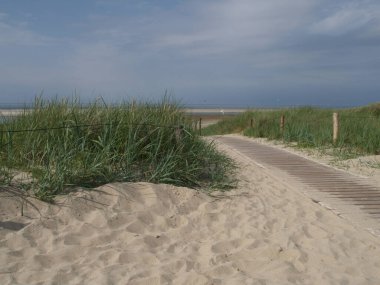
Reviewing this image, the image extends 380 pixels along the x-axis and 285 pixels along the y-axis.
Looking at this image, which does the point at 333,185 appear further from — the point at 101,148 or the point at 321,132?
the point at 321,132

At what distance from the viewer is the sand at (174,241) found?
3.85m

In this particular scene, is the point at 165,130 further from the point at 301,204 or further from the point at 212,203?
the point at 301,204

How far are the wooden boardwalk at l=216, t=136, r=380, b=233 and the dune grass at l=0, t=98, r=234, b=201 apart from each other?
1.48 metres

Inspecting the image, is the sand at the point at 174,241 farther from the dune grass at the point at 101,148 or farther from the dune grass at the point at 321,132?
the dune grass at the point at 321,132

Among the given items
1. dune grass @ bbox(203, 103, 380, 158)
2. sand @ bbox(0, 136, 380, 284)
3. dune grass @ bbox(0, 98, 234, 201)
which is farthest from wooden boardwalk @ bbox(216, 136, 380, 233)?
dune grass @ bbox(203, 103, 380, 158)

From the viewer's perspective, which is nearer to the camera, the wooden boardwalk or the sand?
the sand

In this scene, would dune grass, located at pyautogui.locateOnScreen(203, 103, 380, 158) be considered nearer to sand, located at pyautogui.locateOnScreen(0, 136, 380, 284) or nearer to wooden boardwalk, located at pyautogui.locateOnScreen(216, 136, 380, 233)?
wooden boardwalk, located at pyautogui.locateOnScreen(216, 136, 380, 233)

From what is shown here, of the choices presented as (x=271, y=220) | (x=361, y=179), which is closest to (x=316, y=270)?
(x=271, y=220)

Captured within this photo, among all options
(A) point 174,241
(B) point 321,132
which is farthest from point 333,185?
(B) point 321,132

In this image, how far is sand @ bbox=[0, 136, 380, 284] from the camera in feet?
12.6

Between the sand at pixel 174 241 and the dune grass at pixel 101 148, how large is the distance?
34cm

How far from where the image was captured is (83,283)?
11.9ft

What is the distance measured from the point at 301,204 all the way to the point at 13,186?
148 inches

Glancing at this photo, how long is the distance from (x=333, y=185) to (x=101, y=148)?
154 inches
